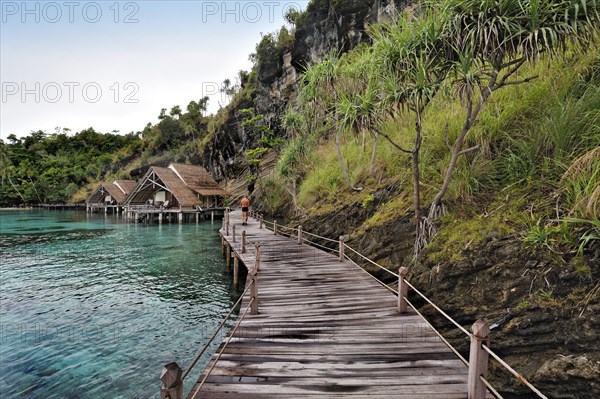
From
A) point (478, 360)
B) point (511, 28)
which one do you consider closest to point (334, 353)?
point (478, 360)

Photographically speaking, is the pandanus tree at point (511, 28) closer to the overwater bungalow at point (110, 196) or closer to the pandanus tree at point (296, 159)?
the pandanus tree at point (296, 159)

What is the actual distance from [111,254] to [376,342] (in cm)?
1856

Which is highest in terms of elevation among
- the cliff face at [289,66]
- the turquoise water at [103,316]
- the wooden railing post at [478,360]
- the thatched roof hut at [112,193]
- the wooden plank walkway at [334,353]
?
the cliff face at [289,66]

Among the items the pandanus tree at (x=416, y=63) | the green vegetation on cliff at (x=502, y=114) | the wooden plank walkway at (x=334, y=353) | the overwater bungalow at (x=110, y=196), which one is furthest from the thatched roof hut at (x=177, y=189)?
the pandanus tree at (x=416, y=63)

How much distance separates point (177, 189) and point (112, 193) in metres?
18.8

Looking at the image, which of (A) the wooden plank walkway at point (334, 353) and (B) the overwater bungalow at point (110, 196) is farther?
(B) the overwater bungalow at point (110, 196)

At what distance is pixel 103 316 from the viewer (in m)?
9.44

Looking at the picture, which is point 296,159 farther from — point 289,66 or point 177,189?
point 289,66

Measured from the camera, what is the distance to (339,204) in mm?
14008

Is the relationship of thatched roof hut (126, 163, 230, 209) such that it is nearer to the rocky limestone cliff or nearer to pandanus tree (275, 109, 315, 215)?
pandanus tree (275, 109, 315, 215)

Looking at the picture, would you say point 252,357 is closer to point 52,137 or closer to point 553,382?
point 553,382

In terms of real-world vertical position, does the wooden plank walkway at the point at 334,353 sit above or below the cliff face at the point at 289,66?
below

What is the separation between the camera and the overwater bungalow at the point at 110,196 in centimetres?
4834

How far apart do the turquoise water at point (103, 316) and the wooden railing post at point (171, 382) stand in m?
3.95
